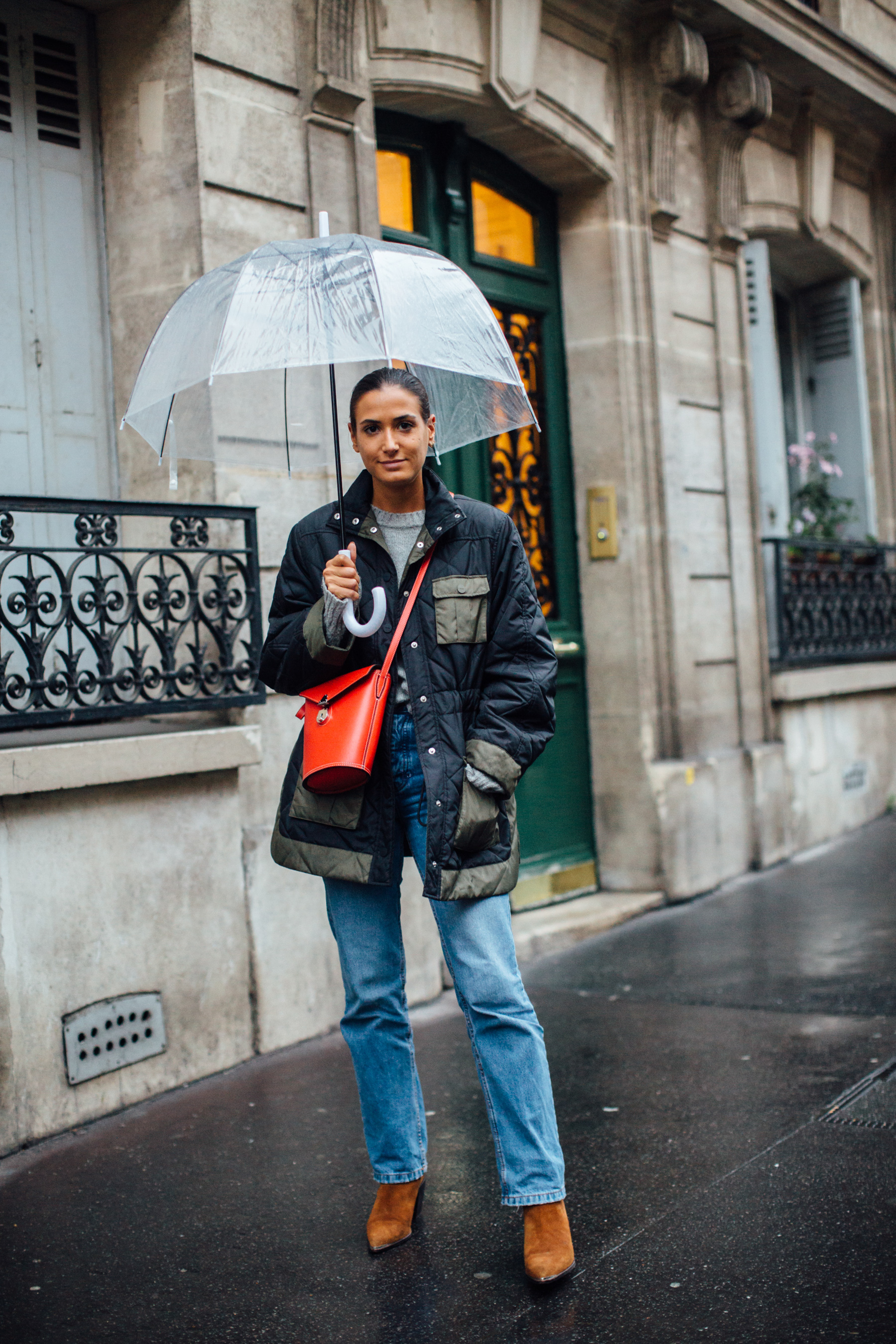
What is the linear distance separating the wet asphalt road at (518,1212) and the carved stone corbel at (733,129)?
14.6 ft

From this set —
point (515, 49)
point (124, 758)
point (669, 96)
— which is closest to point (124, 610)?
point (124, 758)

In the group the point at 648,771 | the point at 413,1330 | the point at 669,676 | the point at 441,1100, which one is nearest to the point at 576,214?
the point at 669,676

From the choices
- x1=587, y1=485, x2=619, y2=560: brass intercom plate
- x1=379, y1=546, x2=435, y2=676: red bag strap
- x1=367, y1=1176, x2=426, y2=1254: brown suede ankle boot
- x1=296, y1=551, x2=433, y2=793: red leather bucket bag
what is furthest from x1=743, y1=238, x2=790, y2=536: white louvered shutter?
x1=367, y1=1176, x2=426, y2=1254: brown suede ankle boot

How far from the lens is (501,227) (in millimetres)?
6926

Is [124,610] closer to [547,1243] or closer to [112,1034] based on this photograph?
[112,1034]

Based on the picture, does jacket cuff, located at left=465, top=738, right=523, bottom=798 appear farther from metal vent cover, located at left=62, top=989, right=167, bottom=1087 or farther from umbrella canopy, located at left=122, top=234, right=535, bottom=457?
metal vent cover, located at left=62, top=989, right=167, bottom=1087

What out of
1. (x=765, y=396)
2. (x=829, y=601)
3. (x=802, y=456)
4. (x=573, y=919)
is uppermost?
(x=765, y=396)

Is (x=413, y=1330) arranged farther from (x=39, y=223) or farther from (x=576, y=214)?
(x=576, y=214)

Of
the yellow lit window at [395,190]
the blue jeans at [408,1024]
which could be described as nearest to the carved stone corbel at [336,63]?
the yellow lit window at [395,190]

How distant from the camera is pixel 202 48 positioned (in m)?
4.90

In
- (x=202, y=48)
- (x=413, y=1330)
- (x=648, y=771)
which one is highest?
(x=202, y=48)

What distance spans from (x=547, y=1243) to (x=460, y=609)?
4.58 feet

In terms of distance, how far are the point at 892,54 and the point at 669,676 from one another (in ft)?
19.8

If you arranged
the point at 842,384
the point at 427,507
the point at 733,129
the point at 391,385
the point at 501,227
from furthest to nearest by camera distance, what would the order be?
the point at 842,384, the point at 733,129, the point at 501,227, the point at 427,507, the point at 391,385
